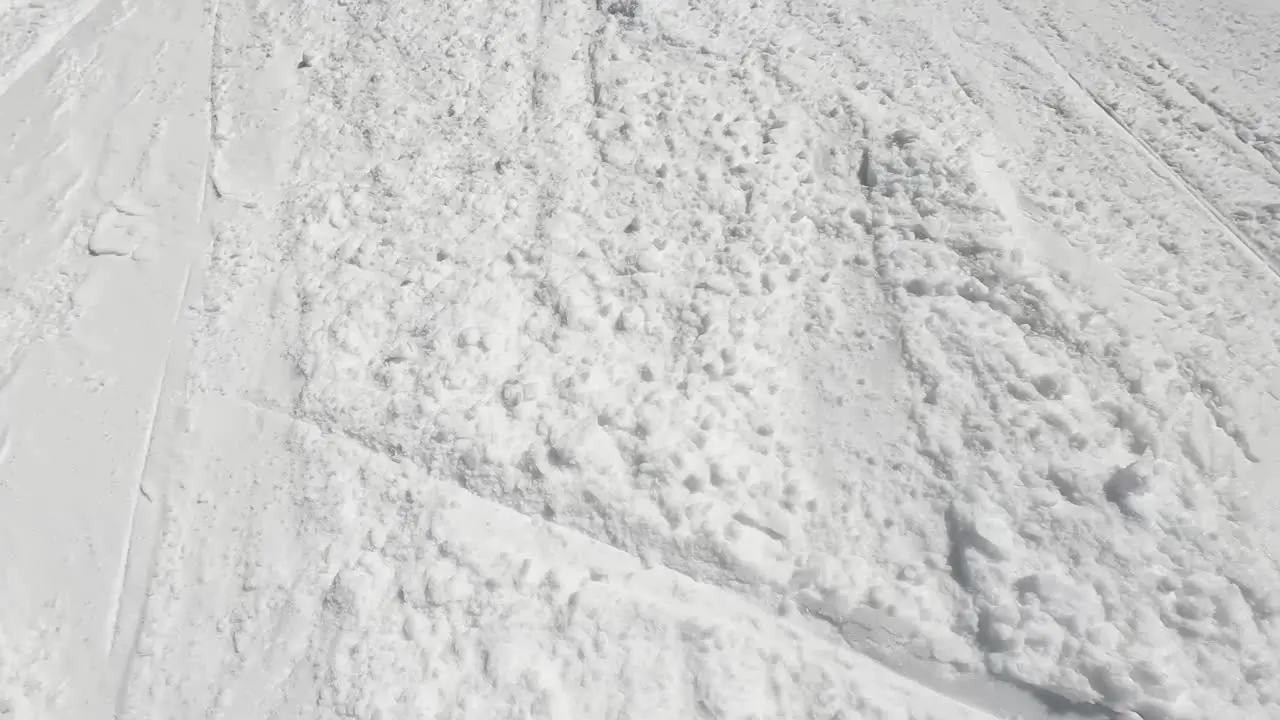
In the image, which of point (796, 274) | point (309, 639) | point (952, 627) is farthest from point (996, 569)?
point (309, 639)

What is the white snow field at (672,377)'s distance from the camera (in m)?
A: 1.69

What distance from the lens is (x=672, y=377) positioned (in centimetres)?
205

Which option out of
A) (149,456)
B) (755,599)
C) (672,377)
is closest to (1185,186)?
(672,377)

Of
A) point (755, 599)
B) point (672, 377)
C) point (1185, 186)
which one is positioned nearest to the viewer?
point (755, 599)

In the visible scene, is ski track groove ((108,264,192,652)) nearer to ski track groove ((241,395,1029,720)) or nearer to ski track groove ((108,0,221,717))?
ski track groove ((108,0,221,717))

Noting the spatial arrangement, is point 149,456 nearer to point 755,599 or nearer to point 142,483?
point 142,483

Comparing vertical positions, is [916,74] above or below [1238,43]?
below

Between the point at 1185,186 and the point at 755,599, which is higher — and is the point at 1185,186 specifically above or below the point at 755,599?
above

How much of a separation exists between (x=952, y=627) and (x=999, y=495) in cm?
32

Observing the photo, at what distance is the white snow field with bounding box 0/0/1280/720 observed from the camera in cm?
169

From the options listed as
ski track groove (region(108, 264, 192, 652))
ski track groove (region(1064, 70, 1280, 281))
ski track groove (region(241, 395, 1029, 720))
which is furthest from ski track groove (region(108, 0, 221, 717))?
ski track groove (region(1064, 70, 1280, 281))

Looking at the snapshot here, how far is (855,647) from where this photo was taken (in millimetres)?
1702

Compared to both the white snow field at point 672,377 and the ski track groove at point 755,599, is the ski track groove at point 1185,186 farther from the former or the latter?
the ski track groove at point 755,599

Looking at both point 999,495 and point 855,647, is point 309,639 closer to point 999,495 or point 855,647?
point 855,647
